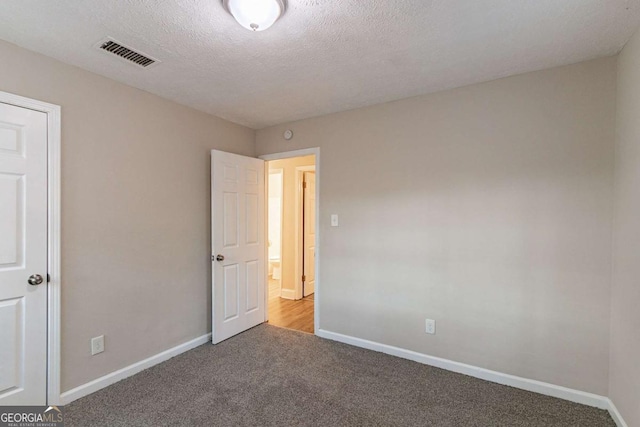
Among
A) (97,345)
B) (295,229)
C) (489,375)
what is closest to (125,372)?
(97,345)

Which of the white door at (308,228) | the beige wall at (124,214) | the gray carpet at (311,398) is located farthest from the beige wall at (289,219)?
the gray carpet at (311,398)

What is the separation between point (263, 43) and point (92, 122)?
1.44 metres

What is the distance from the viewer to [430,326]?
2.63 meters

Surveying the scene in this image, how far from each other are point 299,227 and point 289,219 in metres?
0.20

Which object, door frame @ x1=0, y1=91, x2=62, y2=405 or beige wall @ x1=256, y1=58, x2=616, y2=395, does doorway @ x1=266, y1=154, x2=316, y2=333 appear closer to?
beige wall @ x1=256, y1=58, x2=616, y2=395

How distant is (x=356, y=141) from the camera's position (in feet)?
9.88

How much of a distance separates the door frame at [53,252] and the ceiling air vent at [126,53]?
55cm

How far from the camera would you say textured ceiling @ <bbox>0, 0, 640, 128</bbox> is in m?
1.55

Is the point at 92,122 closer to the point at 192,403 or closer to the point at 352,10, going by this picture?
the point at 352,10

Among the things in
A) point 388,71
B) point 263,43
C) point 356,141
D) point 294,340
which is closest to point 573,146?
point 388,71

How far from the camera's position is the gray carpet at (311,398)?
6.33 feet

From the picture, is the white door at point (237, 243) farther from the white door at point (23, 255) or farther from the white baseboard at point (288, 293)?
the white door at point (23, 255)

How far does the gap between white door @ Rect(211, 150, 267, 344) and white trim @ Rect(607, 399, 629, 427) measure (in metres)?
3.06

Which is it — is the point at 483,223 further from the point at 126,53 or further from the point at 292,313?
the point at 126,53
